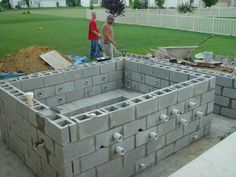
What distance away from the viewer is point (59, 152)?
3.25 meters

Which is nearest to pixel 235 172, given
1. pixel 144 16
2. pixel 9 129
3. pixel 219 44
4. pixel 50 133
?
pixel 50 133

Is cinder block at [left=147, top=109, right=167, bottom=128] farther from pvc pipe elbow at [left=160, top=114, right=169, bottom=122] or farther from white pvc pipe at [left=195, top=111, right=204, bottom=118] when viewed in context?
white pvc pipe at [left=195, top=111, right=204, bottom=118]

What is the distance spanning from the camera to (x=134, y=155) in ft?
13.1

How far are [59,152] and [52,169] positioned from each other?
0.45 meters

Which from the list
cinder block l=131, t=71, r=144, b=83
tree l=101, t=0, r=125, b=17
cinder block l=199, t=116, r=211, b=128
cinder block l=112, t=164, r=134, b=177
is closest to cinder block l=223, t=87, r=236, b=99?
cinder block l=199, t=116, r=211, b=128

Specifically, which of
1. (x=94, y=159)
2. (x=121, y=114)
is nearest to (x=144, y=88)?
(x=121, y=114)

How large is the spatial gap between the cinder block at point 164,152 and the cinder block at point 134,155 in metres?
0.36

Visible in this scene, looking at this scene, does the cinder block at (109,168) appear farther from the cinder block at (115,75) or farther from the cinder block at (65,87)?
the cinder block at (115,75)

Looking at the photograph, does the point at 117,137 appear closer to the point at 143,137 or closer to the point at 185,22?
the point at 143,137

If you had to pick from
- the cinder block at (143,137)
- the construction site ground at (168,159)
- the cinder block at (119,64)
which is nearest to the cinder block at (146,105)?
the cinder block at (143,137)

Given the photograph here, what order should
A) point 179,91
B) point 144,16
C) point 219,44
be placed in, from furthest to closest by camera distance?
point 144,16 < point 219,44 < point 179,91

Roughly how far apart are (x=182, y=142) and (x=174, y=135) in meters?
0.30

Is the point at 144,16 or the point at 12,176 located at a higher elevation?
the point at 144,16

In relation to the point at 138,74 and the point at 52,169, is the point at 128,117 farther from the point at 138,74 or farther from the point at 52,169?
the point at 138,74
